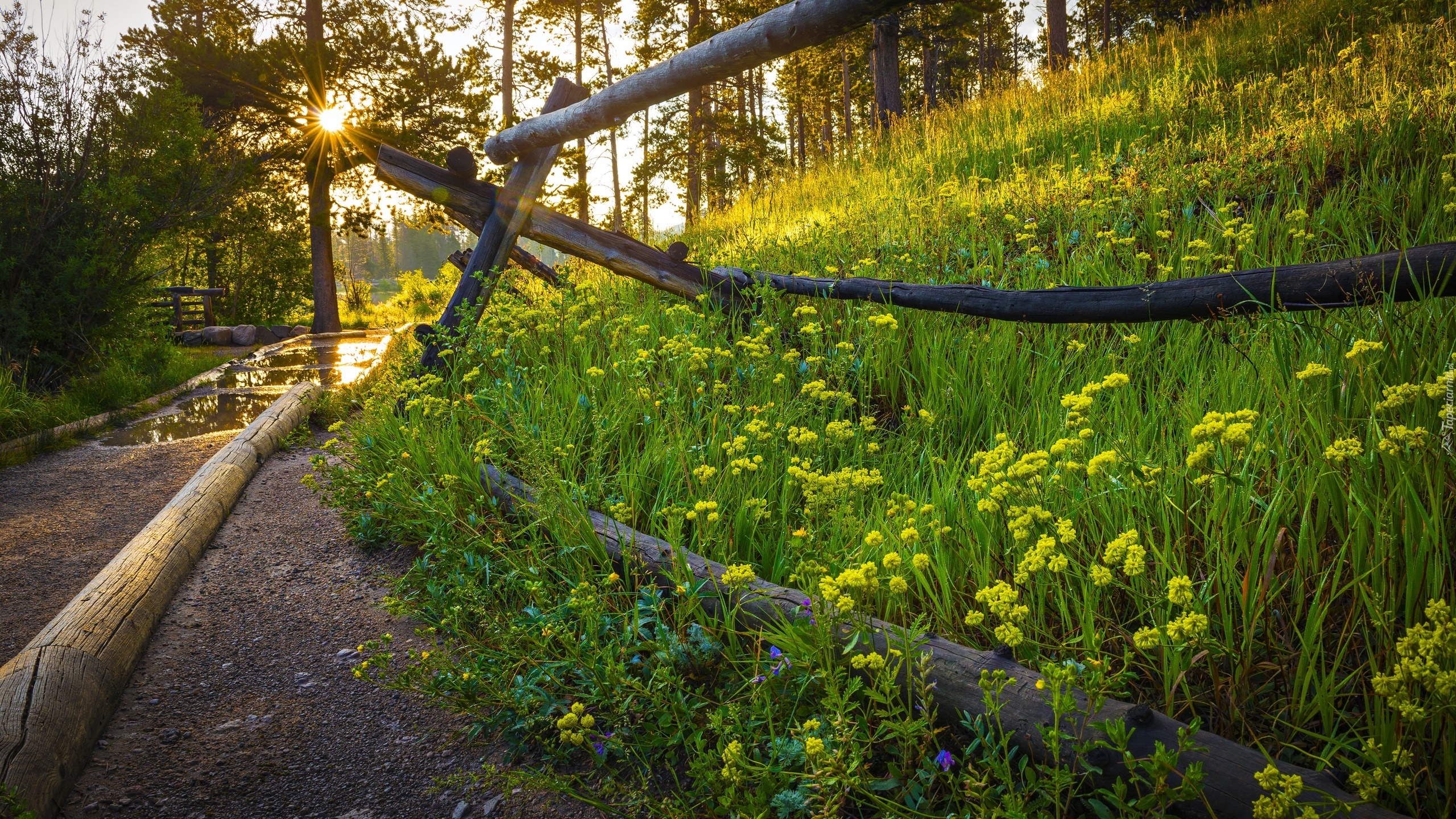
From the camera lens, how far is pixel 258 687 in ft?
9.47

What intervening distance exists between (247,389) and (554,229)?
6.81m

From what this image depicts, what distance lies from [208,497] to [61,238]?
5783 millimetres

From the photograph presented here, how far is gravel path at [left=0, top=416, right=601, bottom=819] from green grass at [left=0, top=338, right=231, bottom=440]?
216cm

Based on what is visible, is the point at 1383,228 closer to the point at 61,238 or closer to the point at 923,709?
the point at 923,709

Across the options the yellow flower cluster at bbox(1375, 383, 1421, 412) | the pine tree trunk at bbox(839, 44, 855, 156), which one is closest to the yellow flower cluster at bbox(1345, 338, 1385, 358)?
the yellow flower cluster at bbox(1375, 383, 1421, 412)

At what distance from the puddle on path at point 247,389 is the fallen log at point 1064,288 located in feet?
13.5

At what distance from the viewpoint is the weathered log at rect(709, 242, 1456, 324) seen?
202 centimetres

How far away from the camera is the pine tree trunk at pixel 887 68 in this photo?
12084 millimetres

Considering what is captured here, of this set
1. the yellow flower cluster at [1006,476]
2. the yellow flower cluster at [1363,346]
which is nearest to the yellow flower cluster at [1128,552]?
the yellow flower cluster at [1006,476]

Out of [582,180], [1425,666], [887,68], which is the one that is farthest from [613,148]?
[1425,666]

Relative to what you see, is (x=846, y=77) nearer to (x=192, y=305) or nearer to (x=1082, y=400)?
(x=192, y=305)

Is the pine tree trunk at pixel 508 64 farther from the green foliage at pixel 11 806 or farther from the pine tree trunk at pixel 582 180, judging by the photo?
the green foliage at pixel 11 806

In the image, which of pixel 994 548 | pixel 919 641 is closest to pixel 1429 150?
pixel 994 548

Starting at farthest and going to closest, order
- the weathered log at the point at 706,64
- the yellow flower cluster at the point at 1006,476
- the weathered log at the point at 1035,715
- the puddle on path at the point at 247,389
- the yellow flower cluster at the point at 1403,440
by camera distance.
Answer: the puddle on path at the point at 247,389
the weathered log at the point at 706,64
the yellow flower cluster at the point at 1006,476
the yellow flower cluster at the point at 1403,440
the weathered log at the point at 1035,715
